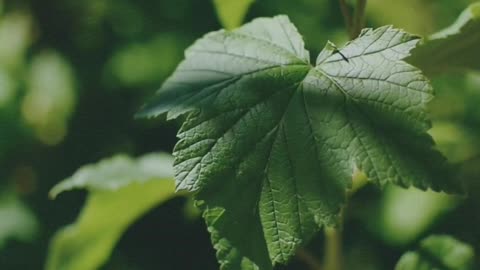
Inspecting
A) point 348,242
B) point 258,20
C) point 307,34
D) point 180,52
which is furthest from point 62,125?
point 258,20

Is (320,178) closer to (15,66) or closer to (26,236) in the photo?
(26,236)

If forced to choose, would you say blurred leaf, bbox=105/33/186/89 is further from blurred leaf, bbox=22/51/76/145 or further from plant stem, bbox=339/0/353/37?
plant stem, bbox=339/0/353/37

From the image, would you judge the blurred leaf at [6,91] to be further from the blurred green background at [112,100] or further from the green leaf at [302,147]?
the green leaf at [302,147]

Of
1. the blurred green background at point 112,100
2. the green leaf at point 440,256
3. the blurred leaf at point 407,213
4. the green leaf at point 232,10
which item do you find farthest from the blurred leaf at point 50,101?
the green leaf at point 440,256

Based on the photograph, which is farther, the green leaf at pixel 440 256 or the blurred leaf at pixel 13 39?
the blurred leaf at pixel 13 39

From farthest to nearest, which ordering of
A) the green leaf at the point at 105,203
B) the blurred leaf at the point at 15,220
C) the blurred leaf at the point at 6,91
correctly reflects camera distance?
the blurred leaf at the point at 6,91
the blurred leaf at the point at 15,220
the green leaf at the point at 105,203

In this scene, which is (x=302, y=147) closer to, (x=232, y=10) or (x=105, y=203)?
(x=232, y=10)
